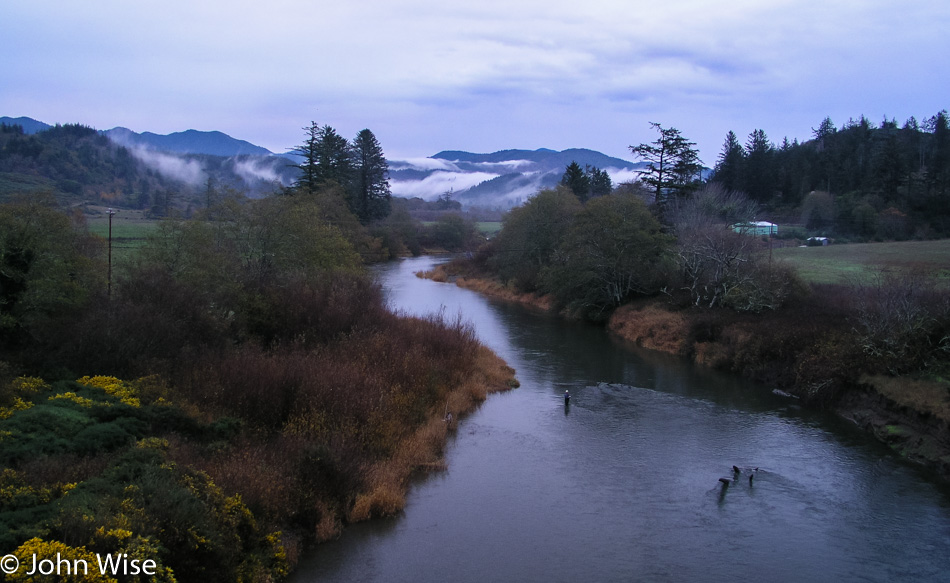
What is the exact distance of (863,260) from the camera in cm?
4334

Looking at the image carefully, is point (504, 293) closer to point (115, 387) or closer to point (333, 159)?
point (333, 159)

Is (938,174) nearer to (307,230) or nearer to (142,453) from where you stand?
(307,230)

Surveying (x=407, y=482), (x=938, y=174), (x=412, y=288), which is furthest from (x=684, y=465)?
(x=938, y=174)

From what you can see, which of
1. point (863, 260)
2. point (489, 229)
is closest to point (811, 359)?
point (863, 260)

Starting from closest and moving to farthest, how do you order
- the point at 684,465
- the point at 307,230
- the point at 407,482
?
1. the point at 407,482
2. the point at 684,465
3. the point at 307,230

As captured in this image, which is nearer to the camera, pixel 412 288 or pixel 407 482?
pixel 407 482

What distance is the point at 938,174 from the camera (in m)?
60.0

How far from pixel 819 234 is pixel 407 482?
5706 centimetres

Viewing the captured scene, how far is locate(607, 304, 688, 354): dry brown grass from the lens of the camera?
34062 millimetres

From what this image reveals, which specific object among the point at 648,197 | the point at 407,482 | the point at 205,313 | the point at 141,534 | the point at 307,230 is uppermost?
the point at 648,197

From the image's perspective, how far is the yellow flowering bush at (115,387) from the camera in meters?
14.3

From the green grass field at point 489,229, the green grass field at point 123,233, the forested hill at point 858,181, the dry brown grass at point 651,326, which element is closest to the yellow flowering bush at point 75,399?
the green grass field at point 123,233

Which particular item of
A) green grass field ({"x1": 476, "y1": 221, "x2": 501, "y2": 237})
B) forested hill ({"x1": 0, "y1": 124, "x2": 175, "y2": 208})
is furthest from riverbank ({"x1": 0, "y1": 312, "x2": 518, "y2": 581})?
green grass field ({"x1": 476, "y1": 221, "x2": 501, "y2": 237})

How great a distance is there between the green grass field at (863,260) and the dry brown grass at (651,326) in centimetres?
769
